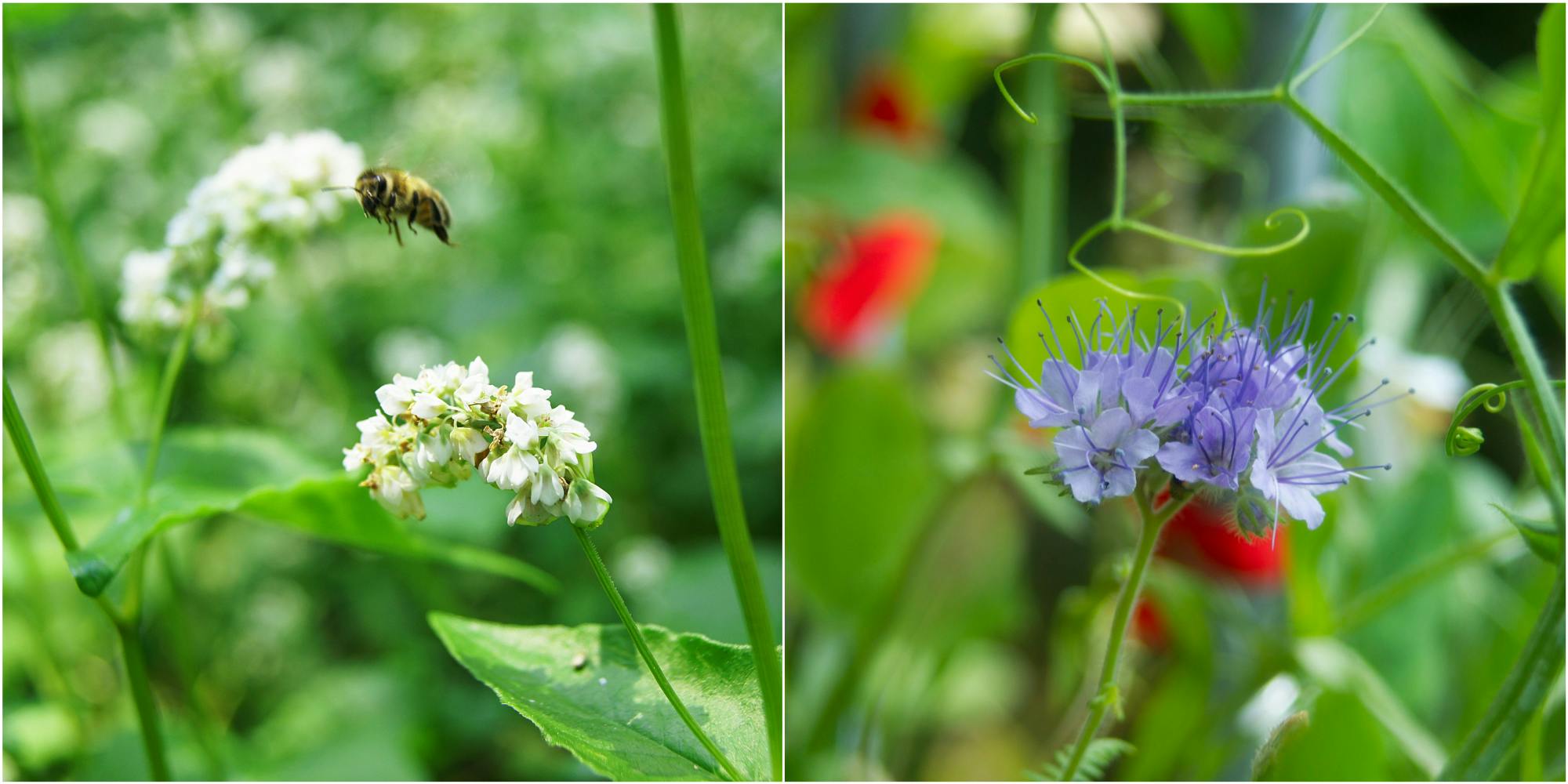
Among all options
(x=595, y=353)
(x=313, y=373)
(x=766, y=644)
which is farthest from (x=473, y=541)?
(x=766, y=644)

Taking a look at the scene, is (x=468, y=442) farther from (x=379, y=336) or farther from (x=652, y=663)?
(x=379, y=336)

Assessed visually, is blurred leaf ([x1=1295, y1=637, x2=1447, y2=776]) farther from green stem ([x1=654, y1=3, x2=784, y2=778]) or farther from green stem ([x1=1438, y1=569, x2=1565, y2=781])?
green stem ([x1=654, y1=3, x2=784, y2=778])

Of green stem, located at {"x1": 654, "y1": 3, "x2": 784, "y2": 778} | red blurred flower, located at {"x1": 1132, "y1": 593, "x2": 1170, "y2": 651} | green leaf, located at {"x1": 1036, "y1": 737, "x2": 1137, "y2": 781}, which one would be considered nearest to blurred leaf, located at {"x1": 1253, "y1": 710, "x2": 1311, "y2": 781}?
green leaf, located at {"x1": 1036, "y1": 737, "x2": 1137, "y2": 781}

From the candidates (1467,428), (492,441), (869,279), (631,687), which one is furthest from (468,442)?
(869,279)

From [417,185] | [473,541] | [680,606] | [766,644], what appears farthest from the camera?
[473,541]

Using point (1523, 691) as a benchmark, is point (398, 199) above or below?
above

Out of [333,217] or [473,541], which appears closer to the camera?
[333,217]

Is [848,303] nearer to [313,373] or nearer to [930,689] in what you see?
[930,689]
